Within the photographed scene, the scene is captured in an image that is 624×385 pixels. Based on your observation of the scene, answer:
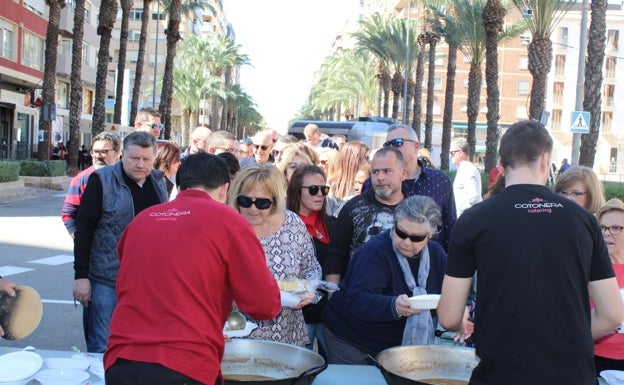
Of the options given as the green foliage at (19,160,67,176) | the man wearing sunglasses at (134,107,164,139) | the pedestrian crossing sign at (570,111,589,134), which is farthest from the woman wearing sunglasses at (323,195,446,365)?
the green foliage at (19,160,67,176)

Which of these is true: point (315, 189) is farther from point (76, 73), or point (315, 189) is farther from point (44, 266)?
point (76, 73)

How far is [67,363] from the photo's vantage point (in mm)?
3631

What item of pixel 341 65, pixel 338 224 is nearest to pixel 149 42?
pixel 341 65

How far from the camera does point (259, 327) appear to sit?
4.36 metres

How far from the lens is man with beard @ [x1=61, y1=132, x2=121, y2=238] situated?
561 cm

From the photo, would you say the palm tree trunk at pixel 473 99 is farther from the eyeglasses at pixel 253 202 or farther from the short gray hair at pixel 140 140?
the eyeglasses at pixel 253 202

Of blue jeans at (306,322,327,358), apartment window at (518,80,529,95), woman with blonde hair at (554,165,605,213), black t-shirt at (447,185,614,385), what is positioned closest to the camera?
black t-shirt at (447,185,614,385)

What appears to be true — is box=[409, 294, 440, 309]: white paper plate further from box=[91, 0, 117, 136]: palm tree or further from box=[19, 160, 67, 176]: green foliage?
box=[91, 0, 117, 136]: palm tree

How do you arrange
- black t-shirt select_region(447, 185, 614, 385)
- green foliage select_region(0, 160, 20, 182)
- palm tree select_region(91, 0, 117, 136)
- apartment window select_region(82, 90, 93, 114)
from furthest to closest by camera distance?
apartment window select_region(82, 90, 93, 114) → palm tree select_region(91, 0, 117, 136) → green foliage select_region(0, 160, 20, 182) → black t-shirt select_region(447, 185, 614, 385)

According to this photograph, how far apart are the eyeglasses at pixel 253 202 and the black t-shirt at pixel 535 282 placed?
186 cm

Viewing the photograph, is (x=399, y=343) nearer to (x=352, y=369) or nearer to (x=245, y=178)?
(x=352, y=369)

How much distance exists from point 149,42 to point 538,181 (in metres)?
96.0

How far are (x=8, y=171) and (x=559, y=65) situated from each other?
67.7 metres

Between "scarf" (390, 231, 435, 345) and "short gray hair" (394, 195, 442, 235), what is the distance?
23 centimetres
